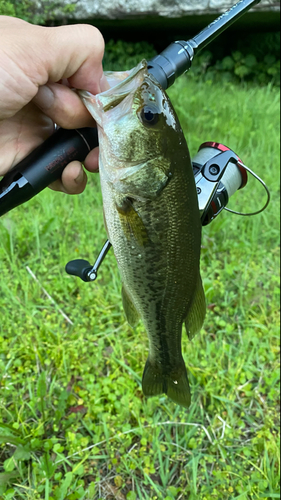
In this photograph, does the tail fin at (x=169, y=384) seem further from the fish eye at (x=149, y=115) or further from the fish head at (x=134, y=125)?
the fish eye at (x=149, y=115)

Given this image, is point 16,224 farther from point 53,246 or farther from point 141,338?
point 141,338

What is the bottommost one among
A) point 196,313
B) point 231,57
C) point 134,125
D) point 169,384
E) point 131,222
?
point 231,57

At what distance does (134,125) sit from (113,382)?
1.36 metres

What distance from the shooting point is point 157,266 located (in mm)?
1262

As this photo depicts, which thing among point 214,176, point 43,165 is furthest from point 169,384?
point 43,165

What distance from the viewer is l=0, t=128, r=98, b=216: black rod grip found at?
1.20 m

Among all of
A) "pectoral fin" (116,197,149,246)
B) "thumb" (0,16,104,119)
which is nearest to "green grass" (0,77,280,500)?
"pectoral fin" (116,197,149,246)

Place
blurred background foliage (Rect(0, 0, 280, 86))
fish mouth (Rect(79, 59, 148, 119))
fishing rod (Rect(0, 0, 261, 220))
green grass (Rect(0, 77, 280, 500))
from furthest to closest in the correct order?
1. blurred background foliage (Rect(0, 0, 280, 86))
2. green grass (Rect(0, 77, 280, 500))
3. fishing rod (Rect(0, 0, 261, 220))
4. fish mouth (Rect(79, 59, 148, 119))

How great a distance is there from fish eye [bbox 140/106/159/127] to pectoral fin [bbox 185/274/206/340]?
0.61 metres

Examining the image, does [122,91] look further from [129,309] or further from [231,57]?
[231,57]

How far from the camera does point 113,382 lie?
1.93 m

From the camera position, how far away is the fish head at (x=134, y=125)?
3.66ft

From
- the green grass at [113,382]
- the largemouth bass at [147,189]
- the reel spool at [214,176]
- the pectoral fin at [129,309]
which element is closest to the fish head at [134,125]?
the largemouth bass at [147,189]

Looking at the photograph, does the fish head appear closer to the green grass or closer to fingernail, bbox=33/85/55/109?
fingernail, bbox=33/85/55/109
